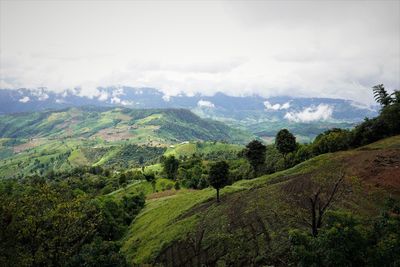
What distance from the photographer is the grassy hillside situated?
64.7m

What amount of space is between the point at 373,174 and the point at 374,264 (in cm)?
4921

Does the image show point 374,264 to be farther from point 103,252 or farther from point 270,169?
point 270,169

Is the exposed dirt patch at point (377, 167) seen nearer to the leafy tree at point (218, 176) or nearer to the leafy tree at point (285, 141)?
the leafy tree at point (218, 176)

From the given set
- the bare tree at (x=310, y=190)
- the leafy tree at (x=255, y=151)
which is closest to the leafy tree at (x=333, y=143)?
the leafy tree at (x=255, y=151)

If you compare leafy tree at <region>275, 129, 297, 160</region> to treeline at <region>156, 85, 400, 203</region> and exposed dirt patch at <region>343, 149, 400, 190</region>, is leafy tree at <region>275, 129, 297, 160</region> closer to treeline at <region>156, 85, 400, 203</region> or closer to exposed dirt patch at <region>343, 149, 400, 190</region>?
treeline at <region>156, 85, 400, 203</region>

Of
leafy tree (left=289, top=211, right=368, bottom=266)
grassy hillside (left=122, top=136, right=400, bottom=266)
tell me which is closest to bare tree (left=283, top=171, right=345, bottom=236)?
grassy hillside (left=122, top=136, right=400, bottom=266)

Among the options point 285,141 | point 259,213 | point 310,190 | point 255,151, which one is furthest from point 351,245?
point 255,151

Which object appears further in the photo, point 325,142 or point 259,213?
point 325,142

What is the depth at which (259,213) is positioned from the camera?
3009 inches

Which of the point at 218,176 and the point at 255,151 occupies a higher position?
the point at 255,151

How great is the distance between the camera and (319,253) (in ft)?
119

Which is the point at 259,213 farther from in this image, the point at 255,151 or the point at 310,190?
the point at 255,151

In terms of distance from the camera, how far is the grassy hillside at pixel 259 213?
6469 centimetres

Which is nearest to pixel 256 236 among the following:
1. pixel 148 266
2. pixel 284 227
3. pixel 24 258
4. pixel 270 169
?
pixel 284 227
